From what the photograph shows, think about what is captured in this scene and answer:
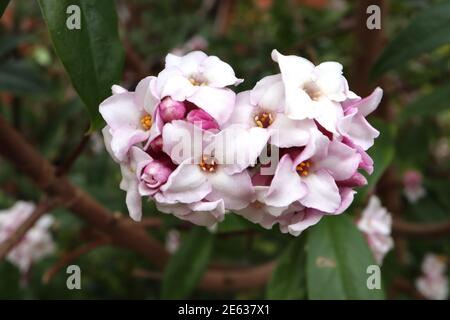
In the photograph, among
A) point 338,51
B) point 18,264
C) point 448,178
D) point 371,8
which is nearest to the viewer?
point 371,8

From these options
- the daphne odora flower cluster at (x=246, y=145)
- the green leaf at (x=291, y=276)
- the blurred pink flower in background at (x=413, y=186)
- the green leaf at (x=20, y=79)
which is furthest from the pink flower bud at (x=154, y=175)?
the blurred pink flower in background at (x=413, y=186)

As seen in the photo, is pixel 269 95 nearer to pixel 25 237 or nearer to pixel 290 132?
pixel 290 132

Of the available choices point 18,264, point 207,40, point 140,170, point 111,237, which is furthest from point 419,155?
point 140,170

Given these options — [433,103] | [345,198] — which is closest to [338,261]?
[345,198]

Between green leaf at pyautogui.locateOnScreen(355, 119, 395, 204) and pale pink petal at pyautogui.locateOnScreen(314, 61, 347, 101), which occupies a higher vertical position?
pale pink petal at pyautogui.locateOnScreen(314, 61, 347, 101)

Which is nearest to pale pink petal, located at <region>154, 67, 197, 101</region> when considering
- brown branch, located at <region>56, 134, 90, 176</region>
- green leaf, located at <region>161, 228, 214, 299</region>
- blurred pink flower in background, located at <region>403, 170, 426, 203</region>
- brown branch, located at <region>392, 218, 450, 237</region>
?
brown branch, located at <region>56, 134, 90, 176</region>

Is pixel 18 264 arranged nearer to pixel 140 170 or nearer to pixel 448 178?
pixel 140 170

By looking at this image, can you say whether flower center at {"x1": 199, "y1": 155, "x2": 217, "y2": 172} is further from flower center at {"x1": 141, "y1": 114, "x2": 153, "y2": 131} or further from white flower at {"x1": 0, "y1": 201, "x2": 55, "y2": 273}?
white flower at {"x1": 0, "y1": 201, "x2": 55, "y2": 273}
